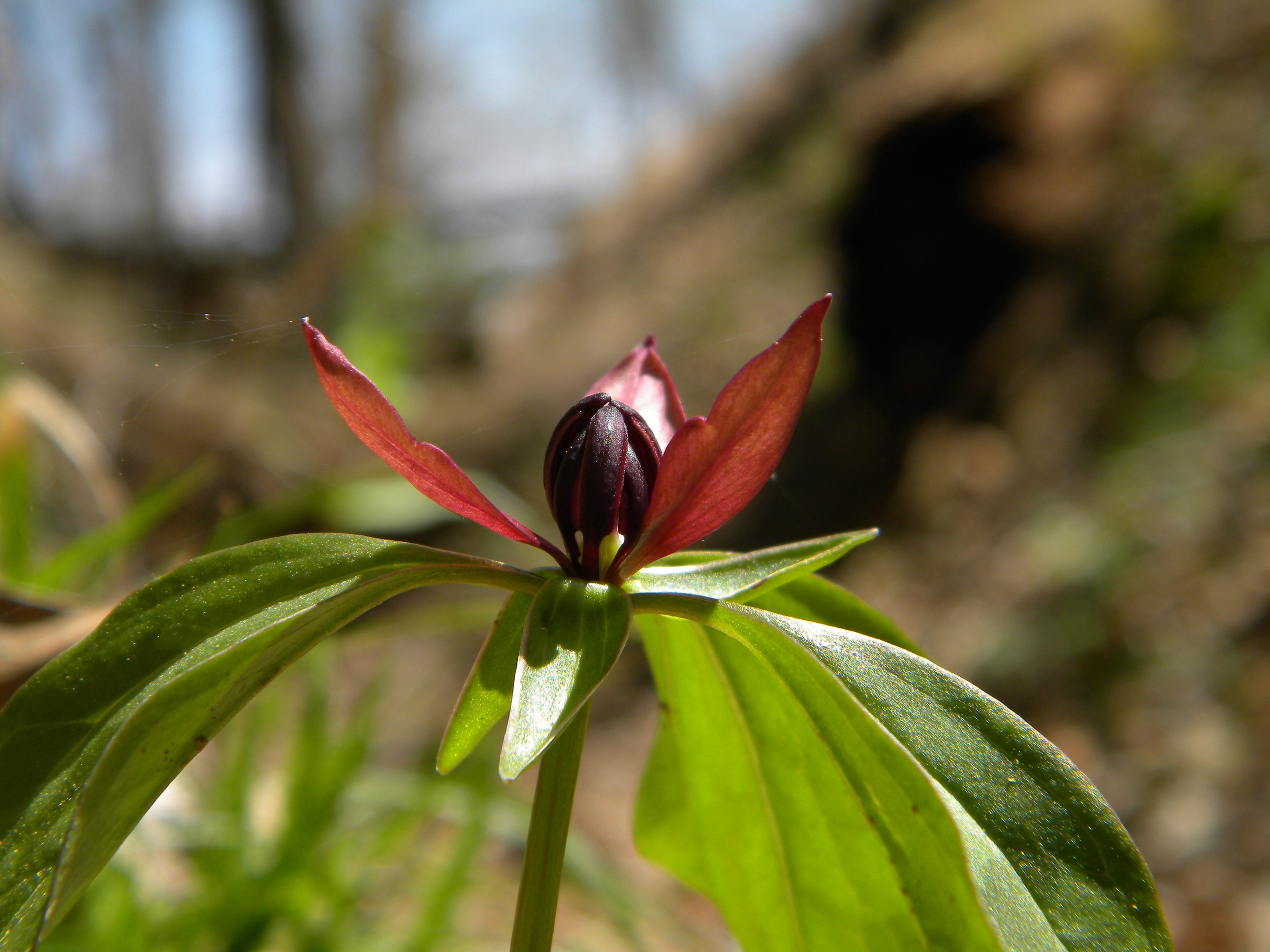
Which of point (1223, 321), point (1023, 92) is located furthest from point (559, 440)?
point (1023, 92)

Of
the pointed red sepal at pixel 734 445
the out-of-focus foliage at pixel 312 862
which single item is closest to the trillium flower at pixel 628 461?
the pointed red sepal at pixel 734 445

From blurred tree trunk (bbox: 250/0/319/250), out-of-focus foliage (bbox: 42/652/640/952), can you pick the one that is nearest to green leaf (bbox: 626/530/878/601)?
out-of-focus foliage (bbox: 42/652/640/952)

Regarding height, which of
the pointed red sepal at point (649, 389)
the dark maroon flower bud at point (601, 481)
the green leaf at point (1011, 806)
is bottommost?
the green leaf at point (1011, 806)

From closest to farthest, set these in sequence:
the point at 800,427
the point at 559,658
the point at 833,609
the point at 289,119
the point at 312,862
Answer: the point at 559,658 → the point at 833,609 → the point at 312,862 → the point at 800,427 → the point at 289,119

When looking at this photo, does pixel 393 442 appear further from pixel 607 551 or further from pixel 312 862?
pixel 312 862

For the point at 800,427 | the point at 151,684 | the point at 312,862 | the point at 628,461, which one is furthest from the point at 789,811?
the point at 800,427

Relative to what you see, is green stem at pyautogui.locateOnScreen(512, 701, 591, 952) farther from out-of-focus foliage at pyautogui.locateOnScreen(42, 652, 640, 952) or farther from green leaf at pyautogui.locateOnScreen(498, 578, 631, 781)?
out-of-focus foliage at pyautogui.locateOnScreen(42, 652, 640, 952)

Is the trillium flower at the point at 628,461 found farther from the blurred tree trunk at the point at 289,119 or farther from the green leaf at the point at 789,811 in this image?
the blurred tree trunk at the point at 289,119
